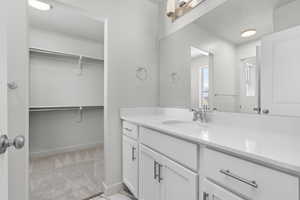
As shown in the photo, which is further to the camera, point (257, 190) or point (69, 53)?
point (69, 53)

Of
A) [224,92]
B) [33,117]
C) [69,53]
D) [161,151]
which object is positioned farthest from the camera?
Answer: [69,53]

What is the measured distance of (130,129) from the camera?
1481 mm

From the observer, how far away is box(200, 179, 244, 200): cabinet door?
611 millimetres

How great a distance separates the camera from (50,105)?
2641 millimetres

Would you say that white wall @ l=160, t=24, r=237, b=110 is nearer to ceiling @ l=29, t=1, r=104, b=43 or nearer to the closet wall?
ceiling @ l=29, t=1, r=104, b=43

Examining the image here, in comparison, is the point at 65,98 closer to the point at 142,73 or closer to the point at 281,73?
the point at 142,73

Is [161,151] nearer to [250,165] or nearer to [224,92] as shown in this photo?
[250,165]

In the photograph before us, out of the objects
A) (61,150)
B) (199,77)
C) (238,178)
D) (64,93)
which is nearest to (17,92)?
(238,178)

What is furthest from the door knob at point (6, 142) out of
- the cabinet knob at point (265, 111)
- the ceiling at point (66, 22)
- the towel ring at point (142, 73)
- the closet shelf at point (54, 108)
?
the closet shelf at point (54, 108)

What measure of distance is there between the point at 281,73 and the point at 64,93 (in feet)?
10.3

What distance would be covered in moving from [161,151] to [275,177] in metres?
0.66

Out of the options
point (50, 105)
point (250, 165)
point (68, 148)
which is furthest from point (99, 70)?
point (250, 165)

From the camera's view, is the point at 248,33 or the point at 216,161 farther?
the point at 248,33

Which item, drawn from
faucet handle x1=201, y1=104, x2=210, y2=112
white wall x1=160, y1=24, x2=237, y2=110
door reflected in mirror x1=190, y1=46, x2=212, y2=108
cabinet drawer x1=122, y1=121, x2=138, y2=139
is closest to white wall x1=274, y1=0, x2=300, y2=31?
white wall x1=160, y1=24, x2=237, y2=110
